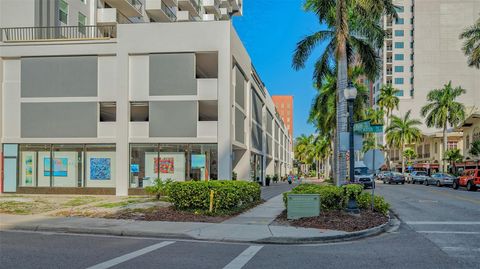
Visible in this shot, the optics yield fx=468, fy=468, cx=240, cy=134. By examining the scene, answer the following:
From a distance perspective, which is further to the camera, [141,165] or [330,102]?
[330,102]

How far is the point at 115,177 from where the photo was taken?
26.9m

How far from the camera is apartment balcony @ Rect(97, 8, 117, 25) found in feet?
115

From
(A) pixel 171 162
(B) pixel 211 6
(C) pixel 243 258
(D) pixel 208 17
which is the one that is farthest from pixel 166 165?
(B) pixel 211 6

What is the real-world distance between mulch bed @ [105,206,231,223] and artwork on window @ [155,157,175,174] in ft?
30.4

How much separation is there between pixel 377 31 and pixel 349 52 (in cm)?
254

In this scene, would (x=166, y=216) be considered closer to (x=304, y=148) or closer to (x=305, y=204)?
(x=305, y=204)

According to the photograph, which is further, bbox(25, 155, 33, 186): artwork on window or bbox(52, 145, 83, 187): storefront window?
bbox(25, 155, 33, 186): artwork on window

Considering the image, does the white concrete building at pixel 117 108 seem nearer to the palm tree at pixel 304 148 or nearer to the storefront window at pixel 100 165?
the storefront window at pixel 100 165

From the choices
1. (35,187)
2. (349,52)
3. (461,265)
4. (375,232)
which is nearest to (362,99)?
(349,52)

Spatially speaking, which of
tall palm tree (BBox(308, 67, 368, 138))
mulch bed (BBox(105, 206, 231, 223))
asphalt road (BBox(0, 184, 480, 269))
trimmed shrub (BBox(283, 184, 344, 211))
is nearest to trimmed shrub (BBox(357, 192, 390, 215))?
trimmed shrub (BBox(283, 184, 344, 211))

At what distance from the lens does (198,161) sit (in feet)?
86.9

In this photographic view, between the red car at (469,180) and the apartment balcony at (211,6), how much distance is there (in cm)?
3196

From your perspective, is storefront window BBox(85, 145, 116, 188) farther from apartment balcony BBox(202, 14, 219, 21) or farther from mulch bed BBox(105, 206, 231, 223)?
apartment balcony BBox(202, 14, 219, 21)

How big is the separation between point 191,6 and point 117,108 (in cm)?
2406
